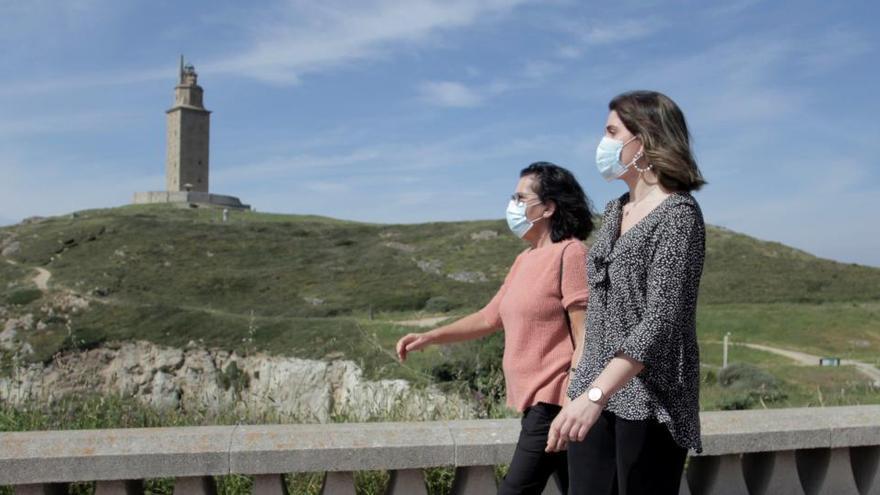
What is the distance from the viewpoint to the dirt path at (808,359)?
862 inches

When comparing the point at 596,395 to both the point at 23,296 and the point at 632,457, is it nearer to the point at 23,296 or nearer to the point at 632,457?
the point at 632,457

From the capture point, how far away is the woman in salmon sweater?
2965 mm

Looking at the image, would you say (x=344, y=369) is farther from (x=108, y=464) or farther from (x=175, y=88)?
(x=175, y=88)

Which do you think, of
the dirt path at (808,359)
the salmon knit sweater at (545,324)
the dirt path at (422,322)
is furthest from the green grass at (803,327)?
the salmon knit sweater at (545,324)

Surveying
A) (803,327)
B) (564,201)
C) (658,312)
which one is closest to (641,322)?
(658,312)

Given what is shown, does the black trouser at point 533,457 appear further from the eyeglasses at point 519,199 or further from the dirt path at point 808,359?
the dirt path at point 808,359

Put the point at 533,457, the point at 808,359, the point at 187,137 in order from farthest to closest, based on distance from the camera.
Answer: the point at 187,137
the point at 808,359
the point at 533,457

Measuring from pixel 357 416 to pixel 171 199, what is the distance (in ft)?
295

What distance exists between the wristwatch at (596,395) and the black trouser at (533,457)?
0.71m

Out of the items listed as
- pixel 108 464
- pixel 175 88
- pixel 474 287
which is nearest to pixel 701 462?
pixel 108 464

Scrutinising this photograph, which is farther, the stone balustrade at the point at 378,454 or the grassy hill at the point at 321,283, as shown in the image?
the grassy hill at the point at 321,283

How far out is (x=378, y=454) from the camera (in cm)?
316

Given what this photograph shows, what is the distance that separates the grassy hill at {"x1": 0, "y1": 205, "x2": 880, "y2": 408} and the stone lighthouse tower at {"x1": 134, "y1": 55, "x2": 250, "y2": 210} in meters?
25.8

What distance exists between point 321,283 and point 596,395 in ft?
150
